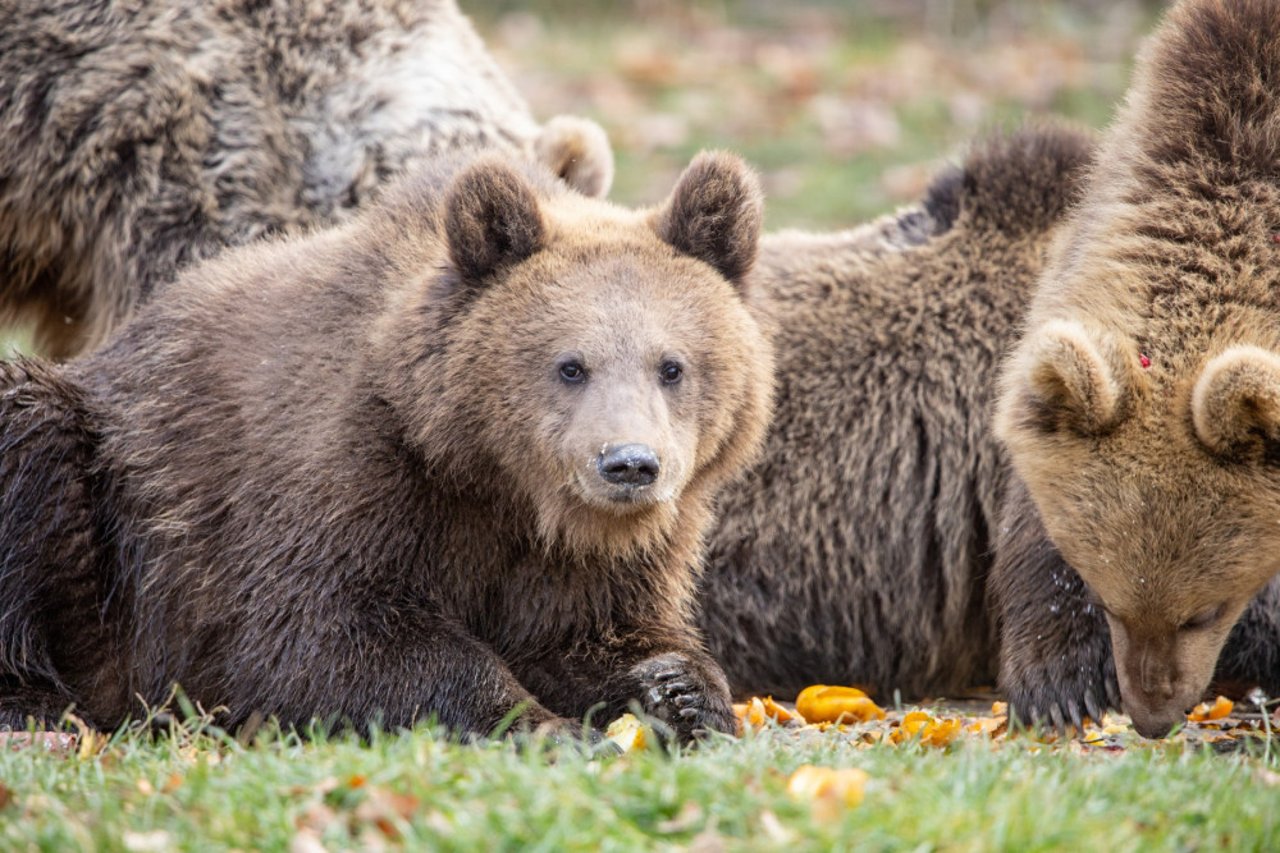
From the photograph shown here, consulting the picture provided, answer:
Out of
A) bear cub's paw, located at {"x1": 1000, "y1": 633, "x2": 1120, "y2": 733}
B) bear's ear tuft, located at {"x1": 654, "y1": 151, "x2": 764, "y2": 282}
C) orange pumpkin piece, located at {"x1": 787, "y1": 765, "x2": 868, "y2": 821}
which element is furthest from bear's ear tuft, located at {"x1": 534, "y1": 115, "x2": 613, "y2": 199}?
orange pumpkin piece, located at {"x1": 787, "y1": 765, "x2": 868, "y2": 821}

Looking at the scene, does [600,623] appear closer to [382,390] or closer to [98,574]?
[382,390]

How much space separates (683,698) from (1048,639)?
1.62 meters

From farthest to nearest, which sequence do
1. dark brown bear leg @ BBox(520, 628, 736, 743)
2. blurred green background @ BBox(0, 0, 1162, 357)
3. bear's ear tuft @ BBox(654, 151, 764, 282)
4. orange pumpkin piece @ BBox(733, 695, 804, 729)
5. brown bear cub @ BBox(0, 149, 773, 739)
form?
blurred green background @ BBox(0, 0, 1162, 357) → orange pumpkin piece @ BBox(733, 695, 804, 729) → bear's ear tuft @ BBox(654, 151, 764, 282) → dark brown bear leg @ BBox(520, 628, 736, 743) → brown bear cub @ BBox(0, 149, 773, 739)

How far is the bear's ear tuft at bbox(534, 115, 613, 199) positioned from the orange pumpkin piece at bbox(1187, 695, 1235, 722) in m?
3.22

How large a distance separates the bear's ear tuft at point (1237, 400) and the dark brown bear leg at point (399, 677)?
7.12 ft

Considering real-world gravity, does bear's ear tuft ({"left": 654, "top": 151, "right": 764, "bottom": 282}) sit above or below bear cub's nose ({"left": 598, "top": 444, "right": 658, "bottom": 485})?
above

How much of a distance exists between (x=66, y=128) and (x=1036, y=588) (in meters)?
4.56

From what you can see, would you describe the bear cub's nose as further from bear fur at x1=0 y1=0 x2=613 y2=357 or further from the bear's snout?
bear fur at x1=0 y1=0 x2=613 y2=357

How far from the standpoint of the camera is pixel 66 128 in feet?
24.9

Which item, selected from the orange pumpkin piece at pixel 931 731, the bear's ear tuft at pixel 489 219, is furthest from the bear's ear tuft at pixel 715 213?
the orange pumpkin piece at pixel 931 731

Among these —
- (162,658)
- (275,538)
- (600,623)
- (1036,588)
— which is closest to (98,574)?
(162,658)

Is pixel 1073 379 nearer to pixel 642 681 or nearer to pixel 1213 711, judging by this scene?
pixel 642 681

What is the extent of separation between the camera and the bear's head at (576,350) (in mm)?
5578

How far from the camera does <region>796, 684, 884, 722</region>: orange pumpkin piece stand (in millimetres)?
6504
